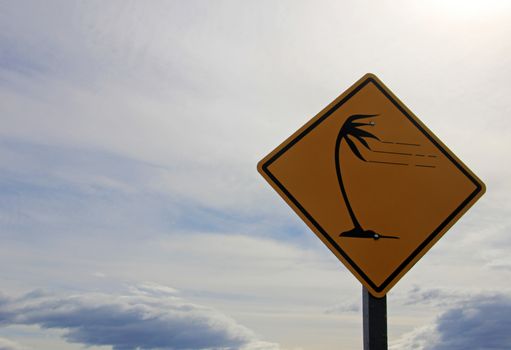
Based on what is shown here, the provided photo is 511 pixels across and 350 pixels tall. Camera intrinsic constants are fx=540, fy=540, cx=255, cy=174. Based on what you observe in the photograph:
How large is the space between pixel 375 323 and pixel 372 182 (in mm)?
922

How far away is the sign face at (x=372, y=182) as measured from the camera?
3.52 m

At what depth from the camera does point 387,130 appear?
3.88 meters

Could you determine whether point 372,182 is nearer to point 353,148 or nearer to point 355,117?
point 353,148

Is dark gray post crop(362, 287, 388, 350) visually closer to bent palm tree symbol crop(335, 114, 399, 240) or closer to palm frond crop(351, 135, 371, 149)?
bent palm tree symbol crop(335, 114, 399, 240)

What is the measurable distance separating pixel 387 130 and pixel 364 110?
0.72 feet

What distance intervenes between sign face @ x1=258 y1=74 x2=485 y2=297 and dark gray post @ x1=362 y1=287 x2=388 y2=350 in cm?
7

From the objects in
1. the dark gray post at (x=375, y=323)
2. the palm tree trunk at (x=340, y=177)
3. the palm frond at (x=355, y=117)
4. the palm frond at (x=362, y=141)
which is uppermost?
the palm frond at (x=355, y=117)

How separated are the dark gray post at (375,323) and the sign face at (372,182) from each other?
2.7 inches

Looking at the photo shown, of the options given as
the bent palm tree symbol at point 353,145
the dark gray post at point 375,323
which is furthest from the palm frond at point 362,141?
the dark gray post at point 375,323

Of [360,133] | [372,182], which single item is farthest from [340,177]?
[360,133]

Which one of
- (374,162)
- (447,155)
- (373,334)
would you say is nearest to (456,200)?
(447,155)

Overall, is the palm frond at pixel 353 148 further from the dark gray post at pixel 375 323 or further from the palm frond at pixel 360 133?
the dark gray post at pixel 375 323

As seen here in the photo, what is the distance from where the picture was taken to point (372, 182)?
3.66 m

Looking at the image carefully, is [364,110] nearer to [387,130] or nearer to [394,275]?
[387,130]
